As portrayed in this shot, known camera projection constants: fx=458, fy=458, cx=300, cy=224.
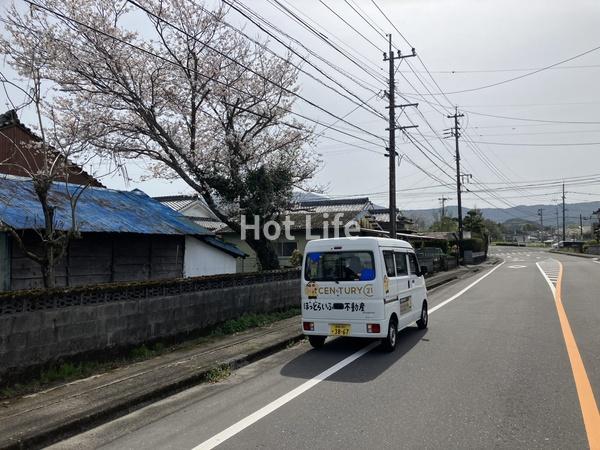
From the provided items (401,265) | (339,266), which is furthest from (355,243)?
(401,265)

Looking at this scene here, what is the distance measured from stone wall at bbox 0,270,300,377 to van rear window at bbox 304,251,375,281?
8.36 feet

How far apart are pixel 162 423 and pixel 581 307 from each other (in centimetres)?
1251

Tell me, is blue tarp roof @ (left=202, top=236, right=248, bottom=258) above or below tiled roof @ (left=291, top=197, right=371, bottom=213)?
below

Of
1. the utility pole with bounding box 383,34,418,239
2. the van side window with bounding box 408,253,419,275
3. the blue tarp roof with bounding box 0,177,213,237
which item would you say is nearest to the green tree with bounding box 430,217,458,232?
the utility pole with bounding box 383,34,418,239

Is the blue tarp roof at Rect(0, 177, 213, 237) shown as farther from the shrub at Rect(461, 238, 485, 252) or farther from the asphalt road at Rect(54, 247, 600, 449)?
the shrub at Rect(461, 238, 485, 252)

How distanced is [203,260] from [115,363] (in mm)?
7759

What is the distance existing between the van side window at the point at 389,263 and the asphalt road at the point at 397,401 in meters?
1.40

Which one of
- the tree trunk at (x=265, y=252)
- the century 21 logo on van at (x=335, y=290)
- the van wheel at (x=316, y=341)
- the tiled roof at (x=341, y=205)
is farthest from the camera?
the tiled roof at (x=341, y=205)

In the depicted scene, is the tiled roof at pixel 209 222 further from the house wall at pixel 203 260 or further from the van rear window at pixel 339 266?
the van rear window at pixel 339 266

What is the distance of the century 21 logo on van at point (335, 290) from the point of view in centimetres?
801

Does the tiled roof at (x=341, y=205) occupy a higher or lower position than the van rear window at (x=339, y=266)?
higher

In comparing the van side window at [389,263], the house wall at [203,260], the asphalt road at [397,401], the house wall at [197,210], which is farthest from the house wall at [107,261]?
the house wall at [197,210]

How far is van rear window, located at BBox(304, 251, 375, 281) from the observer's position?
8.17m

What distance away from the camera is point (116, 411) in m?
5.24
